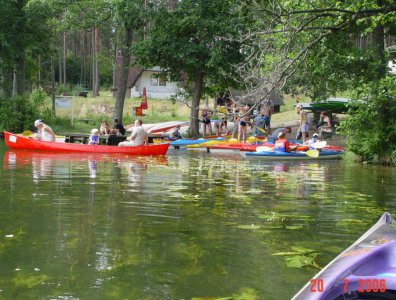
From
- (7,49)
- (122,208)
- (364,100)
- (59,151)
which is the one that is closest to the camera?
(122,208)

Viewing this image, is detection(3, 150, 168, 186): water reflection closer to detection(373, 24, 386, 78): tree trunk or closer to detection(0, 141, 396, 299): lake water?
detection(0, 141, 396, 299): lake water

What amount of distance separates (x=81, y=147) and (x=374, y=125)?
10519 millimetres

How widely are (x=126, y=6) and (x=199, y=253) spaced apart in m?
25.5

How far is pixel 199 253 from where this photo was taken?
773cm

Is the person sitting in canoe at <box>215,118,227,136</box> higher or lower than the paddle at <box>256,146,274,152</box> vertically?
higher

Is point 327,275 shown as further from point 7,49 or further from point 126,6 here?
point 7,49

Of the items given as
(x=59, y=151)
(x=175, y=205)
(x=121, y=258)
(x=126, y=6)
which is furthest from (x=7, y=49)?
(x=121, y=258)

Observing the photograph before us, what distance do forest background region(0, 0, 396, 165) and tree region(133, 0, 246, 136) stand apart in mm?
53

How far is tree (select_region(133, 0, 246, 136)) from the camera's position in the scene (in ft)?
101

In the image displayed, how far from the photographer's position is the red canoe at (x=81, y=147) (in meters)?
22.5

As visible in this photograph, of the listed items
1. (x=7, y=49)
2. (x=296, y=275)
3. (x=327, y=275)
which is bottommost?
(x=296, y=275)

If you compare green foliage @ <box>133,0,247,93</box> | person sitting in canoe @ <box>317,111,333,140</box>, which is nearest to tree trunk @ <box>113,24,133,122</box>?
green foliage @ <box>133,0,247,93</box>

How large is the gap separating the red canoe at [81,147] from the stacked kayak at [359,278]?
1832cm

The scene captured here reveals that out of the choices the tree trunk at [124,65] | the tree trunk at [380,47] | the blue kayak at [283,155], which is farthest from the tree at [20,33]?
the tree trunk at [380,47]
